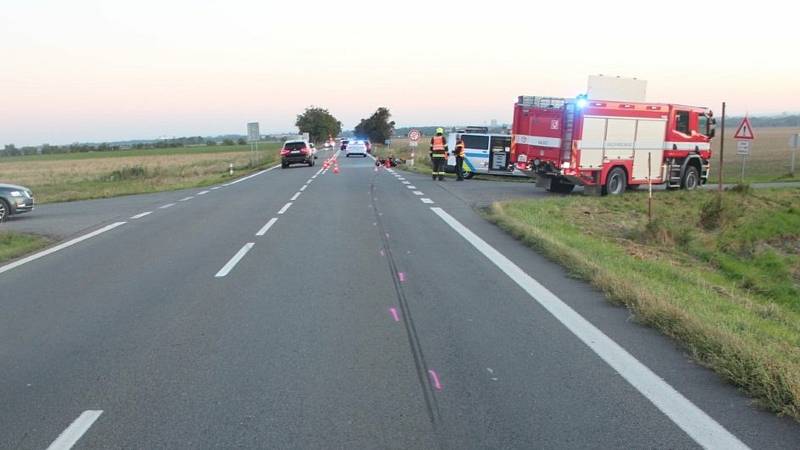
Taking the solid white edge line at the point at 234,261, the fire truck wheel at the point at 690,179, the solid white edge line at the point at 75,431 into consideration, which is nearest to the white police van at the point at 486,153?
the fire truck wheel at the point at 690,179

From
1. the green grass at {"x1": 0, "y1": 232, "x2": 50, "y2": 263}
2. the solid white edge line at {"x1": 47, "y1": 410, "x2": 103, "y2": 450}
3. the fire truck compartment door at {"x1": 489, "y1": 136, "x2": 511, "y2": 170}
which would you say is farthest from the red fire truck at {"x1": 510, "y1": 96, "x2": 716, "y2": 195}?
the solid white edge line at {"x1": 47, "y1": 410, "x2": 103, "y2": 450}

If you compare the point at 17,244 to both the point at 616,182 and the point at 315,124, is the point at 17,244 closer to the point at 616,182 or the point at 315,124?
the point at 616,182

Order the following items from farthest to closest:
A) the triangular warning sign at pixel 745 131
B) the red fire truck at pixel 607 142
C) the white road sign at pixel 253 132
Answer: the white road sign at pixel 253 132 → the triangular warning sign at pixel 745 131 → the red fire truck at pixel 607 142

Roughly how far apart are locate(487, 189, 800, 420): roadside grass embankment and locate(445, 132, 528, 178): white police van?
8741mm

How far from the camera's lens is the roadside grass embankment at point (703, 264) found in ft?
17.3

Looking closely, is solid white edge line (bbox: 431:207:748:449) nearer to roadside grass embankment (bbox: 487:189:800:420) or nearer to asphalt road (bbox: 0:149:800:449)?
asphalt road (bbox: 0:149:800:449)

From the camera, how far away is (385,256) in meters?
10.4

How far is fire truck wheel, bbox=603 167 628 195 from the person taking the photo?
20.3 meters

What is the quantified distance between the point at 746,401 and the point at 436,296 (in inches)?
146

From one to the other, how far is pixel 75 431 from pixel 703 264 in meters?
12.3

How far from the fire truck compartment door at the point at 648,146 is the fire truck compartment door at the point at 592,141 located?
4.36 feet

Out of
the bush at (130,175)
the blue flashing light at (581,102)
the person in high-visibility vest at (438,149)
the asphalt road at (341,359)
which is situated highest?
the blue flashing light at (581,102)

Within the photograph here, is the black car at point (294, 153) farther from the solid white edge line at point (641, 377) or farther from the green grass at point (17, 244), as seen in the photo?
the solid white edge line at point (641, 377)

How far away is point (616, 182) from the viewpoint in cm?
2067
